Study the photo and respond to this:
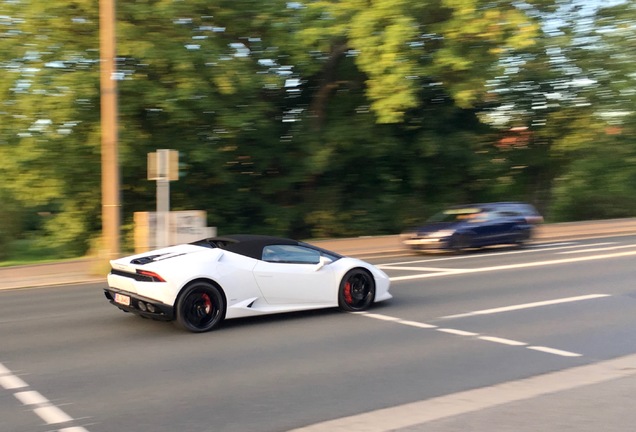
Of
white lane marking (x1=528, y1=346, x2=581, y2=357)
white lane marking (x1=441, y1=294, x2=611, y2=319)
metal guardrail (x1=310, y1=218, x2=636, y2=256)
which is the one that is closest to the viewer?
white lane marking (x1=528, y1=346, x2=581, y2=357)

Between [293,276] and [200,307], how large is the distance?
141cm

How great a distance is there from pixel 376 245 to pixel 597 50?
15253mm

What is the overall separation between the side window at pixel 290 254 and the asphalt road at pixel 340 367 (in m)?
0.83

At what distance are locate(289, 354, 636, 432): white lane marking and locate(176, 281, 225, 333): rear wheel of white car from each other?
3.62 m

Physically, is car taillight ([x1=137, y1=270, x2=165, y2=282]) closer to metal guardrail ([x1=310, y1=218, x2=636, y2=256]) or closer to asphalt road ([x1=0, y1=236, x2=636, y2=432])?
asphalt road ([x1=0, y1=236, x2=636, y2=432])

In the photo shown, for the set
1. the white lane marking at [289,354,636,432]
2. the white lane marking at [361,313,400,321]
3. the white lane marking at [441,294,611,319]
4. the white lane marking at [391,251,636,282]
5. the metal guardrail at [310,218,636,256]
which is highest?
the metal guardrail at [310,218,636,256]

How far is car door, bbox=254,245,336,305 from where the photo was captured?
9531 millimetres

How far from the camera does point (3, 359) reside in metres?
7.73

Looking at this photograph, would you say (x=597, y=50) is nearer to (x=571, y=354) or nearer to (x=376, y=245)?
(x=376, y=245)

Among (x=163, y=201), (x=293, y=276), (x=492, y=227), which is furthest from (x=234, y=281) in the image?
(x=492, y=227)

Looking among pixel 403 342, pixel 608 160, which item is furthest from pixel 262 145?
pixel 608 160

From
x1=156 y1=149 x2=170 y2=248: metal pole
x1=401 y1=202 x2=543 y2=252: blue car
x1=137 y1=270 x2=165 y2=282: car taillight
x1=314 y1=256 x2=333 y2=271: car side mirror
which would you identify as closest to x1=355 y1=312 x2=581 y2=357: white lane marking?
x1=314 y1=256 x2=333 y2=271: car side mirror

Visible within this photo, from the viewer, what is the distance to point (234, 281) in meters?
9.19

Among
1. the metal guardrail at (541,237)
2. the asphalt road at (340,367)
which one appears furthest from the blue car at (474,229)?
the asphalt road at (340,367)
